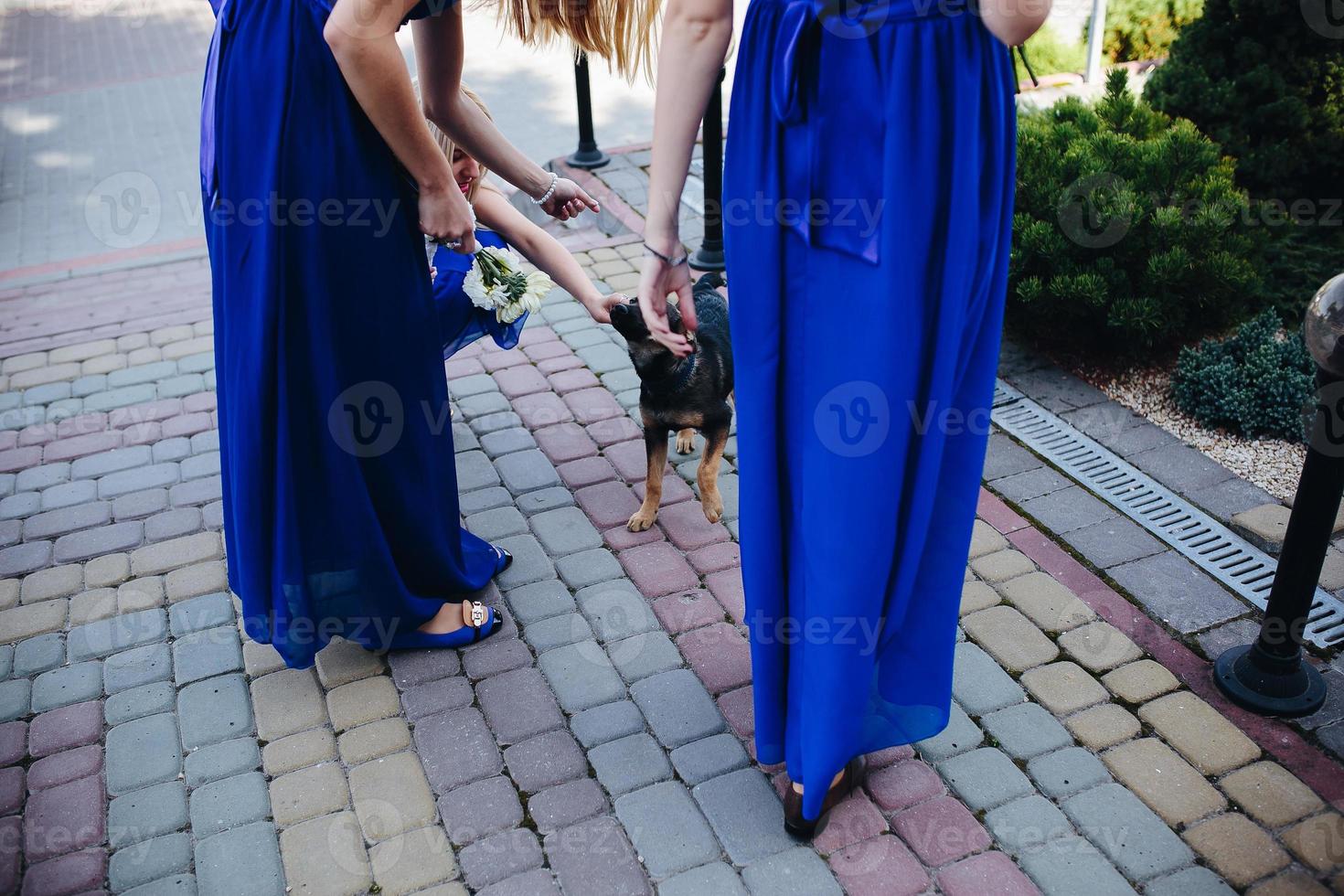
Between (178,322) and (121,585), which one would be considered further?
Result: (178,322)

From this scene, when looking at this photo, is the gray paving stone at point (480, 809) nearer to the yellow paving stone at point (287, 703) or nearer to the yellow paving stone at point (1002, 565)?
the yellow paving stone at point (287, 703)

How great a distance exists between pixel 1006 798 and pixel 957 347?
1.21 meters

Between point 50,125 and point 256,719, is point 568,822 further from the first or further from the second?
point 50,125

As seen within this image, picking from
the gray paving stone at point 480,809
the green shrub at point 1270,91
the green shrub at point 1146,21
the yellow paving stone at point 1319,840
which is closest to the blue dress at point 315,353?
the gray paving stone at point 480,809

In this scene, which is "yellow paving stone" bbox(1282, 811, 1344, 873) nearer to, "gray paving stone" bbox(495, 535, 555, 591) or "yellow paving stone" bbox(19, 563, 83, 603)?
"gray paving stone" bbox(495, 535, 555, 591)

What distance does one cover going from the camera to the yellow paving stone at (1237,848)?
2547mm

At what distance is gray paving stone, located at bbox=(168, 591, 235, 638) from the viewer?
348 cm

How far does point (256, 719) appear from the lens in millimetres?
3113

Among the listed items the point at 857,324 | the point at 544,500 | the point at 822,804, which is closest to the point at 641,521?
the point at 544,500

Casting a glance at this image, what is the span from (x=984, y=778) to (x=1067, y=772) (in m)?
0.21

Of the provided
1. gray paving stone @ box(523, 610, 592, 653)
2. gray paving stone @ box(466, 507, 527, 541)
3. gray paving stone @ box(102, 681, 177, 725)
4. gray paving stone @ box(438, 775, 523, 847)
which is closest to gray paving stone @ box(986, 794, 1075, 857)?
gray paving stone @ box(438, 775, 523, 847)

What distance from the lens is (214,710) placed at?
10.3 ft

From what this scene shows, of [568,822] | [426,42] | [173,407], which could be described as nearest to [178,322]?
[173,407]

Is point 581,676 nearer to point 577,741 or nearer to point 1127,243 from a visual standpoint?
point 577,741
